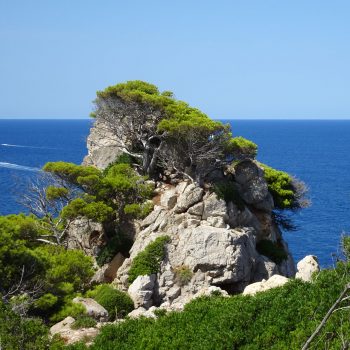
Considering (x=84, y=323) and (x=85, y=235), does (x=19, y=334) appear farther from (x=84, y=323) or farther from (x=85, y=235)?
(x=85, y=235)

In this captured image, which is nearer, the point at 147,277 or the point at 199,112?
the point at 147,277

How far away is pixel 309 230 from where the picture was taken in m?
72.1

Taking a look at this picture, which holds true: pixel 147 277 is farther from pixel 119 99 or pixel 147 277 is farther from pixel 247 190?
pixel 119 99

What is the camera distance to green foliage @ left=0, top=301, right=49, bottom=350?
61.9 ft

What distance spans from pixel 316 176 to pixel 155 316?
92.7m

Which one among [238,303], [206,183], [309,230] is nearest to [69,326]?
[238,303]

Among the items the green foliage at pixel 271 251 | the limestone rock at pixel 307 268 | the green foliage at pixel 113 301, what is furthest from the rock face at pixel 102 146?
the limestone rock at pixel 307 268

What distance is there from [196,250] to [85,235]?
9715mm

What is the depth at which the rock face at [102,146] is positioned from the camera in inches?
1842

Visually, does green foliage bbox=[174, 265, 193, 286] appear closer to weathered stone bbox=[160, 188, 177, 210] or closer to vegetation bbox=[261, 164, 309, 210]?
weathered stone bbox=[160, 188, 177, 210]

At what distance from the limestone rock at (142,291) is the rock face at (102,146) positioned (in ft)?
46.2

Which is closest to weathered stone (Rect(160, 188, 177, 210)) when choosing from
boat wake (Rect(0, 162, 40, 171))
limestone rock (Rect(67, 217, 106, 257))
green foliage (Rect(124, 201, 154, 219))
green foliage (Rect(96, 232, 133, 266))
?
green foliage (Rect(124, 201, 154, 219))

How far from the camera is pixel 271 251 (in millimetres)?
40781

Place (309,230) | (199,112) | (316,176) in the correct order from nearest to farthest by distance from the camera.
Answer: (199,112)
(309,230)
(316,176)
